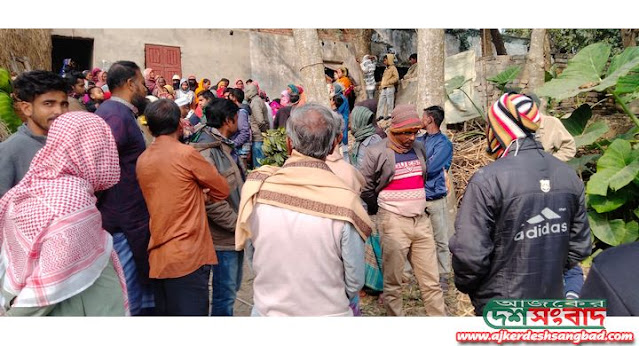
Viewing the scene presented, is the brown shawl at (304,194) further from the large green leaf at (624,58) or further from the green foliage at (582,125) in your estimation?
the large green leaf at (624,58)

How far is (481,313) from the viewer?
2.53 m

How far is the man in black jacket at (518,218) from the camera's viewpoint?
2.32 m

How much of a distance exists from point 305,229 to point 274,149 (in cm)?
533

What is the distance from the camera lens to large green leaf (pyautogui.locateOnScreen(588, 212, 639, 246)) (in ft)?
15.0

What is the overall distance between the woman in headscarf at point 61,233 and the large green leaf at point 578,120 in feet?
16.2

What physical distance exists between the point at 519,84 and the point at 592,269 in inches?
363

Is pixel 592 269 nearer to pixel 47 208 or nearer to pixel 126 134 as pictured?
pixel 47 208

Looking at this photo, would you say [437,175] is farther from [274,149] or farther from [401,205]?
[274,149]

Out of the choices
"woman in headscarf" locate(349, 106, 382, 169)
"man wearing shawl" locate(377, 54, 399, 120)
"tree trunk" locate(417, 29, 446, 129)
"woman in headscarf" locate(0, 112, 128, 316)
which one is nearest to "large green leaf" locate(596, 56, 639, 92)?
"tree trunk" locate(417, 29, 446, 129)

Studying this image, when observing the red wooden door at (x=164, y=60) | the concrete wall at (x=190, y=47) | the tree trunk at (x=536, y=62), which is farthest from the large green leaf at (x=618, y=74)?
the concrete wall at (x=190, y=47)

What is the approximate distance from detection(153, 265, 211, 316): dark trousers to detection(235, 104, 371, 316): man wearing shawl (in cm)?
83

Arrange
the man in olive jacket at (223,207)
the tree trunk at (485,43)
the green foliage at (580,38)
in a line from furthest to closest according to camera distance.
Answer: the green foliage at (580,38) → the tree trunk at (485,43) → the man in olive jacket at (223,207)

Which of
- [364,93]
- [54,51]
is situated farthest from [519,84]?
[54,51]

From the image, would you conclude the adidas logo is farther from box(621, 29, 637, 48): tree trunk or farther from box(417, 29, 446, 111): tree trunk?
box(621, 29, 637, 48): tree trunk
